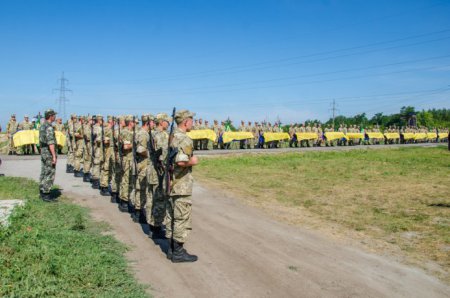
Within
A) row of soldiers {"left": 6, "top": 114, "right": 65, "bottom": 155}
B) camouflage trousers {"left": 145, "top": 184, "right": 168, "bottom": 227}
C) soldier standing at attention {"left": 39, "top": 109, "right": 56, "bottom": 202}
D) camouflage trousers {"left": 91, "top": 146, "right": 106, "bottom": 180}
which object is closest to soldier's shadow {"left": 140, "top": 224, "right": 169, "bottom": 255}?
Result: camouflage trousers {"left": 145, "top": 184, "right": 168, "bottom": 227}

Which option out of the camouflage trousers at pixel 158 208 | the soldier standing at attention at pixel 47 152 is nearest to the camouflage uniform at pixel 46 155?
the soldier standing at attention at pixel 47 152

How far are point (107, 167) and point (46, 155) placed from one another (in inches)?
60.1

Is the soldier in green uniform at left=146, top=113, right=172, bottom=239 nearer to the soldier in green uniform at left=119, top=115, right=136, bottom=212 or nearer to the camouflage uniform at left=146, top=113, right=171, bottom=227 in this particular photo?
the camouflage uniform at left=146, top=113, right=171, bottom=227

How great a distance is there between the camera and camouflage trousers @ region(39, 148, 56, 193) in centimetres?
965

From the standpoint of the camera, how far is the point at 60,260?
17.6 ft

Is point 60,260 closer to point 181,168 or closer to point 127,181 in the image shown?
point 181,168

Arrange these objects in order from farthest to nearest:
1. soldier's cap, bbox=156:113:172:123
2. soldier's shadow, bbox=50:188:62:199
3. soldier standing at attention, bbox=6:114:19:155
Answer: soldier standing at attention, bbox=6:114:19:155 < soldier's shadow, bbox=50:188:62:199 < soldier's cap, bbox=156:113:172:123

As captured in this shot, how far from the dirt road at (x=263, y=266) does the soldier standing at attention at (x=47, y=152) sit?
1781 mm

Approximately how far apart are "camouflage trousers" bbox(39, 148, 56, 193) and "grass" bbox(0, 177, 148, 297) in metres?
1.69

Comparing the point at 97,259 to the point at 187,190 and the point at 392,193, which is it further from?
the point at 392,193

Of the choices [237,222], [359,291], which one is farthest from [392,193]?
[359,291]

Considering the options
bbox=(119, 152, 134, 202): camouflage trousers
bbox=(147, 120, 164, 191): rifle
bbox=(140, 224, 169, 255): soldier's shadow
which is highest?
bbox=(147, 120, 164, 191): rifle

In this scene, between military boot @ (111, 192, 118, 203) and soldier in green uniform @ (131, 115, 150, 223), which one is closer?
soldier in green uniform @ (131, 115, 150, 223)

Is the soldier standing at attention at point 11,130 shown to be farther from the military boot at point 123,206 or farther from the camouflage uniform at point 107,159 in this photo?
the military boot at point 123,206
